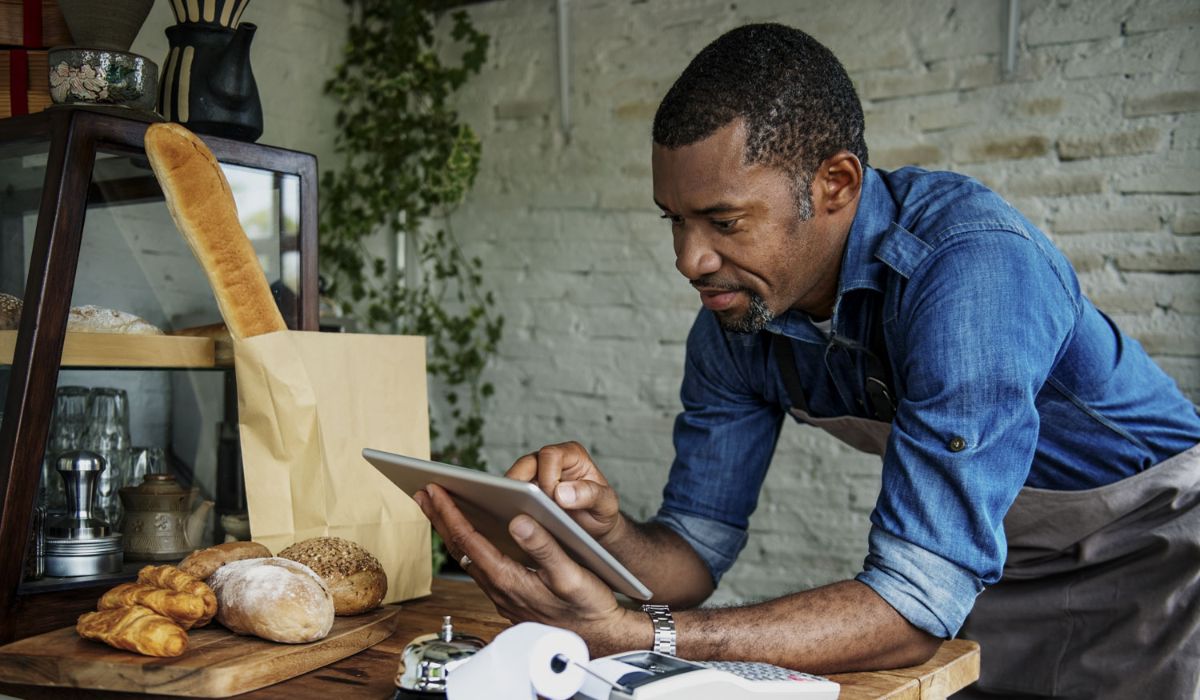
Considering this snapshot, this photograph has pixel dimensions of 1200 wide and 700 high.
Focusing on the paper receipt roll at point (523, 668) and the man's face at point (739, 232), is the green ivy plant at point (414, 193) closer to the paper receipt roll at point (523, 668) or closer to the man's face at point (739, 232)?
the man's face at point (739, 232)

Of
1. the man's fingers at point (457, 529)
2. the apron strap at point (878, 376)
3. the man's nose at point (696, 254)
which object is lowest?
the man's fingers at point (457, 529)

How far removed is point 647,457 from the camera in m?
3.27

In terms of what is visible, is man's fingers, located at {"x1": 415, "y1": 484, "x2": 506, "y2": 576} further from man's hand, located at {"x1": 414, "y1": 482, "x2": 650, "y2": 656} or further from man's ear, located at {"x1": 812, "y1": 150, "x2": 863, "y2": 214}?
man's ear, located at {"x1": 812, "y1": 150, "x2": 863, "y2": 214}

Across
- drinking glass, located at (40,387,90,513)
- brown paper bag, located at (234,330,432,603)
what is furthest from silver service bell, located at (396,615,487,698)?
drinking glass, located at (40,387,90,513)

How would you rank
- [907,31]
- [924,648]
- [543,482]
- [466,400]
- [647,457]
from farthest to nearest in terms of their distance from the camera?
[466,400]
[647,457]
[907,31]
[543,482]
[924,648]

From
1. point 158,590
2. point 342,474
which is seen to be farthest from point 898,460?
point 158,590

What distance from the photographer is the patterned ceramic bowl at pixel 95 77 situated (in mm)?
1312

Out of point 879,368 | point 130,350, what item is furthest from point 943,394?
point 130,350

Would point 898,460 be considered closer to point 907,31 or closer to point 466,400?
point 907,31

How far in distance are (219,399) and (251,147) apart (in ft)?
1.13

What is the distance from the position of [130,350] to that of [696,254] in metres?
0.72

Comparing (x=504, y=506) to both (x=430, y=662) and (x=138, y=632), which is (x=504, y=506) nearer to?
(x=430, y=662)

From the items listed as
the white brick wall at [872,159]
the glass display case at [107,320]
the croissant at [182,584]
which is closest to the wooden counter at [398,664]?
the croissant at [182,584]

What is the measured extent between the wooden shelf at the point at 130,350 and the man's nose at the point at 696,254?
0.64 metres
